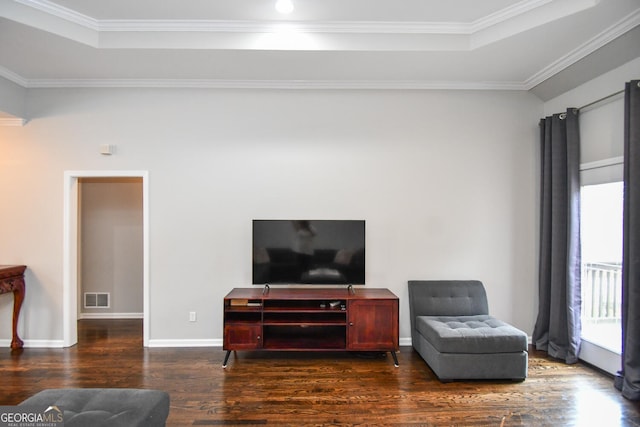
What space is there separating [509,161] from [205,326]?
399 centimetres

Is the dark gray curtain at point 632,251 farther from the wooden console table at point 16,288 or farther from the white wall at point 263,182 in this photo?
the wooden console table at point 16,288

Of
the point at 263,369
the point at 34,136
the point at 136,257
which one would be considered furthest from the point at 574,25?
the point at 136,257

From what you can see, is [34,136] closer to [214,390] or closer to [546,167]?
[214,390]

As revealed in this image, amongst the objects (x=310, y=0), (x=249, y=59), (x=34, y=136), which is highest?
(x=310, y=0)

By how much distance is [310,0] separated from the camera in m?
2.86

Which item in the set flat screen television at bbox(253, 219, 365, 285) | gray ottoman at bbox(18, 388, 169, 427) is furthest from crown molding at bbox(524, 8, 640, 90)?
gray ottoman at bbox(18, 388, 169, 427)

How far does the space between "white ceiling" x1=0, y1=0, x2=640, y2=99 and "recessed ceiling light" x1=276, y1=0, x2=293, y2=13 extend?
0.09 m

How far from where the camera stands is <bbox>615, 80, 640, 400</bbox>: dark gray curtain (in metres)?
2.86

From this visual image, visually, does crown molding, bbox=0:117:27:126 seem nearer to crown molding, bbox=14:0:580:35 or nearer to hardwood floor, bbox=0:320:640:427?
crown molding, bbox=14:0:580:35

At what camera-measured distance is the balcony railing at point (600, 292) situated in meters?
3.62

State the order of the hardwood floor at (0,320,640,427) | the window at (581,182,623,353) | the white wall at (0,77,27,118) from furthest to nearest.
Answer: the white wall at (0,77,27,118) → the window at (581,182,623,353) → the hardwood floor at (0,320,640,427)

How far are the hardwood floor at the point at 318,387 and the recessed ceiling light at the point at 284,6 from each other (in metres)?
3.13

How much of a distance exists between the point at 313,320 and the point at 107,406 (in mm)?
1956

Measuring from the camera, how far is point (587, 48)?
10.3 ft
